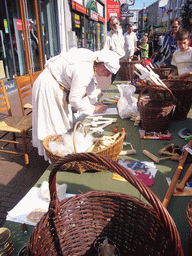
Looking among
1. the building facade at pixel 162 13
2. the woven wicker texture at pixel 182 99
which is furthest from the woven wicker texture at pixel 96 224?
the building facade at pixel 162 13

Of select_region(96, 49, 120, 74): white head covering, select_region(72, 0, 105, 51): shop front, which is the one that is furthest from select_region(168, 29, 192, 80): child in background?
select_region(72, 0, 105, 51): shop front

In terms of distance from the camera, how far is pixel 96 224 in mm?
970

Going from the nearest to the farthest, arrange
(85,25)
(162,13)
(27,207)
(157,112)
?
(27,207)
(157,112)
(85,25)
(162,13)

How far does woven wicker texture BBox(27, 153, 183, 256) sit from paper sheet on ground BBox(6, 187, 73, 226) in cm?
19

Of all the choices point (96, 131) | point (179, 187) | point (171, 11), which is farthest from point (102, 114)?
point (171, 11)

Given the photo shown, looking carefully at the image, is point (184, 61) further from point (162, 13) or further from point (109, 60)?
point (162, 13)

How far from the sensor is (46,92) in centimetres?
196

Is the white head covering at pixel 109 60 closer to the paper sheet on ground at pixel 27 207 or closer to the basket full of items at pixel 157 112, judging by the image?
the basket full of items at pixel 157 112

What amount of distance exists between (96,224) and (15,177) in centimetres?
186

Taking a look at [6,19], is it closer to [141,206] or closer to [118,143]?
[118,143]

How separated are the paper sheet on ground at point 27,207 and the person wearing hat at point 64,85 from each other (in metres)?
0.95

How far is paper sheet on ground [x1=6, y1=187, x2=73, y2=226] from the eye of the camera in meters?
1.00

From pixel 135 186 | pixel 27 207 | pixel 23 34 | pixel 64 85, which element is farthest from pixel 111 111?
pixel 23 34

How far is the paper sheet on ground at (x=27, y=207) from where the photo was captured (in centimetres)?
100
